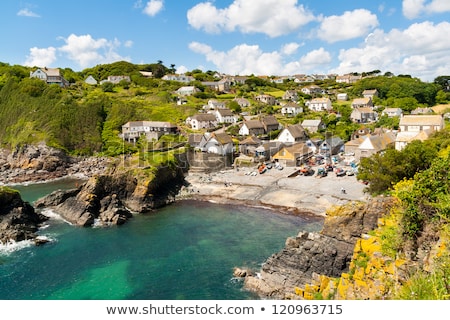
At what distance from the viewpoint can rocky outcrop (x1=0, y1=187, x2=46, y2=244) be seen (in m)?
36.6

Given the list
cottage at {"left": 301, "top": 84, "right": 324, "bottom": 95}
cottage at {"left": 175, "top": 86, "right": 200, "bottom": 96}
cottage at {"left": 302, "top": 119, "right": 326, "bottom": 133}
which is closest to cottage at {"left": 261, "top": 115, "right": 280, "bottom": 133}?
cottage at {"left": 302, "top": 119, "right": 326, "bottom": 133}

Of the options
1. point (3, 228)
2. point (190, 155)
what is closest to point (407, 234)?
point (3, 228)

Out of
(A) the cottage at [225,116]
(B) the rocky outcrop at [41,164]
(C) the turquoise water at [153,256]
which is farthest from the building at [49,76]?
(C) the turquoise water at [153,256]

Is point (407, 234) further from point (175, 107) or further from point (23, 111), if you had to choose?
point (23, 111)

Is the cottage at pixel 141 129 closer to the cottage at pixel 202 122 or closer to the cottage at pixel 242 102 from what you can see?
the cottage at pixel 202 122

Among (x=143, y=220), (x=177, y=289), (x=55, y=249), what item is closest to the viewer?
(x=177, y=289)

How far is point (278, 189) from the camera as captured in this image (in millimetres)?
50812

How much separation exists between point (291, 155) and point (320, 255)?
120 feet

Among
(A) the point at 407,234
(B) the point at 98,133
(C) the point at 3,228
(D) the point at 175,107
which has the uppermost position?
(D) the point at 175,107

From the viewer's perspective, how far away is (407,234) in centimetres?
1545

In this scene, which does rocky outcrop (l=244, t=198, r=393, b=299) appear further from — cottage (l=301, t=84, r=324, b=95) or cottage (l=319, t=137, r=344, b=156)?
cottage (l=301, t=84, r=324, b=95)

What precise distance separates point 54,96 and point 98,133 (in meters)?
23.2

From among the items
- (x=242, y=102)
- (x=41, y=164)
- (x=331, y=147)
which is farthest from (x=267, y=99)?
(x=41, y=164)

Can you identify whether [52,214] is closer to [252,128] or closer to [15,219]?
[15,219]
